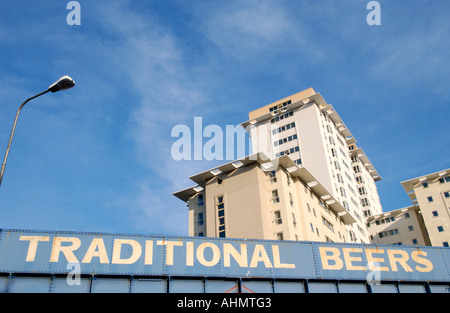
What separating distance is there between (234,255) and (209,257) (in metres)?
1.36

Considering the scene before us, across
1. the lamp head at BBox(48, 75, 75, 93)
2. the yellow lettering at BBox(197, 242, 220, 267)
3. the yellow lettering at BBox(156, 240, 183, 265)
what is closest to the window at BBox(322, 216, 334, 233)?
the yellow lettering at BBox(197, 242, 220, 267)

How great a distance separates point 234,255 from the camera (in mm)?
20172

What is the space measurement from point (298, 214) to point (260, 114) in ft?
161

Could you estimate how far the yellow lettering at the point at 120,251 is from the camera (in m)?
18.8

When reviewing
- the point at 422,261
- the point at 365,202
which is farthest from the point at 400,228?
the point at 422,261

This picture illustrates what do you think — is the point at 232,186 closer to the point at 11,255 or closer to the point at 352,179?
the point at 11,255

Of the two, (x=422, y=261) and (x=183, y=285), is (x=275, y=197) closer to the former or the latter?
(x=422, y=261)

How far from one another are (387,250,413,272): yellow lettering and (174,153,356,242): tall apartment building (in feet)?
106

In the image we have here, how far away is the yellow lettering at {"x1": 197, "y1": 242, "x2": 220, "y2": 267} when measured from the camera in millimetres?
19695

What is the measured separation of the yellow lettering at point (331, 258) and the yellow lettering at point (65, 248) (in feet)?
43.1

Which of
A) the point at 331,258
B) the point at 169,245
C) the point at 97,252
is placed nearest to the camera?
the point at 97,252

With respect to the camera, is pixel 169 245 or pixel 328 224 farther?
pixel 328 224

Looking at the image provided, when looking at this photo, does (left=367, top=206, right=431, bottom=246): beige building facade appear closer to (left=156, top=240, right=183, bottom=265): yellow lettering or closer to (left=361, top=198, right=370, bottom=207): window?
(left=361, top=198, right=370, bottom=207): window
